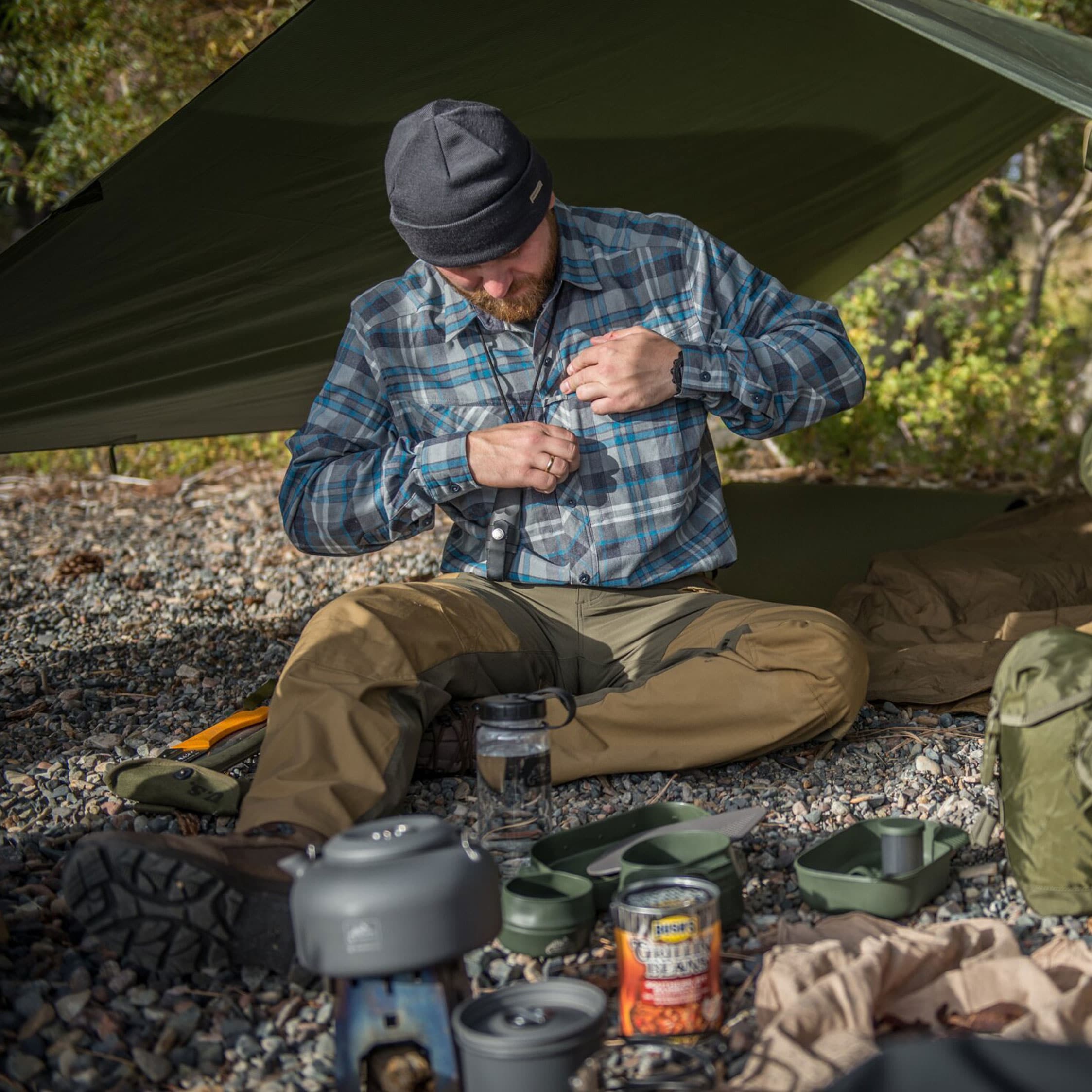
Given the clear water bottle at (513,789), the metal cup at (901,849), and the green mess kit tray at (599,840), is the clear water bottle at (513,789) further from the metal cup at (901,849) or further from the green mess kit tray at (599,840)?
the metal cup at (901,849)

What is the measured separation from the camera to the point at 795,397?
2.37m

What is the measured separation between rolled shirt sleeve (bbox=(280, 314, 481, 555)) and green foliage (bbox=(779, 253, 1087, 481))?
2.84 meters

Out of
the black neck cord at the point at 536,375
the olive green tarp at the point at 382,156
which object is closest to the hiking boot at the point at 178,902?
the black neck cord at the point at 536,375

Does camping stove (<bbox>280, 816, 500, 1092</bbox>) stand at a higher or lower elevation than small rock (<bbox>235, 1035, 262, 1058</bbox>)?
higher

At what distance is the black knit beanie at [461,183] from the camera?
82.9 inches

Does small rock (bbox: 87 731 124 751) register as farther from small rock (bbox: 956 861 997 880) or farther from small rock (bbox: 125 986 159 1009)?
small rock (bbox: 956 861 997 880)

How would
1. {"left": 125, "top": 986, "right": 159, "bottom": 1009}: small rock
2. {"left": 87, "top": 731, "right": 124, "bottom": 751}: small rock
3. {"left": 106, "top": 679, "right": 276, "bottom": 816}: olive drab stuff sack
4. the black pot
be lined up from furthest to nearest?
{"left": 87, "top": 731, "right": 124, "bottom": 751}: small rock
{"left": 106, "top": 679, "right": 276, "bottom": 816}: olive drab stuff sack
{"left": 125, "top": 986, "right": 159, "bottom": 1009}: small rock
the black pot

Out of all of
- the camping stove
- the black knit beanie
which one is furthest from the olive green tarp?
the camping stove

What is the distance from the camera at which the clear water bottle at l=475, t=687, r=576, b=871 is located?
6.48 ft

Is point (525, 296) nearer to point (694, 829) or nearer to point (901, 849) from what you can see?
point (694, 829)

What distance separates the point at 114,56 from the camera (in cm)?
538

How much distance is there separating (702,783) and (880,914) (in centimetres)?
57

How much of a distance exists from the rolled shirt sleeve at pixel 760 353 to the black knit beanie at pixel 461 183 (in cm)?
40

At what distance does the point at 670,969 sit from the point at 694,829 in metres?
0.43
